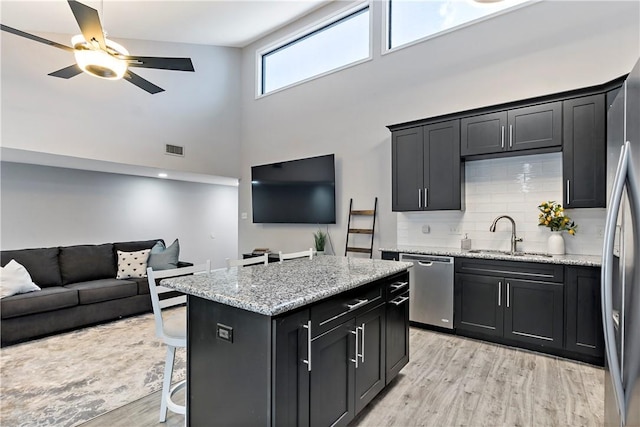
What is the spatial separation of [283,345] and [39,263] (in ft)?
13.8

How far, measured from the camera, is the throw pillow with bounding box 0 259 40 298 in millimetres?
3432

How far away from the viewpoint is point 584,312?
2.83 metres

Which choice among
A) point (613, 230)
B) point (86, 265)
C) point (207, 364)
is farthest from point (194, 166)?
point (613, 230)

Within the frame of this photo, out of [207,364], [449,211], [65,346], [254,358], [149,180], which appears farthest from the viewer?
[149,180]

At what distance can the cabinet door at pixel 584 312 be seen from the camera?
9.07 feet

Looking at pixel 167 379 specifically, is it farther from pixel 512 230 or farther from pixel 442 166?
pixel 512 230

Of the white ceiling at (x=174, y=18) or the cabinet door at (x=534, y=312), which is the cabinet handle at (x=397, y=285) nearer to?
the cabinet door at (x=534, y=312)

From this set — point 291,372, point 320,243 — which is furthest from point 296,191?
point 291,372

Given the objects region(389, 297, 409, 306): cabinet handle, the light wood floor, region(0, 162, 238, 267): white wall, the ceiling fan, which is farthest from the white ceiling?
region(389, 297, 409, 306): cabinet handle

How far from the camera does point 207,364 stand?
168 centimetres

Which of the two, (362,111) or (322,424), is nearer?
(322,424)

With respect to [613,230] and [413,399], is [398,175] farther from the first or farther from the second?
[613,230]

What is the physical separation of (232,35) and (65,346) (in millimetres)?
5268

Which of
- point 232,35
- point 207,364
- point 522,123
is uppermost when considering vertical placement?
point 232,35
